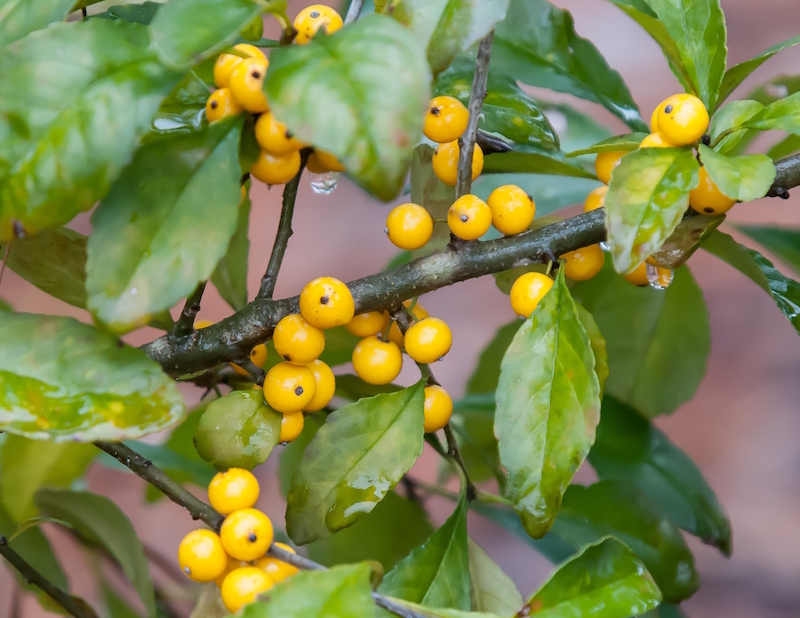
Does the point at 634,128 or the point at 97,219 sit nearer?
the point at 97,219

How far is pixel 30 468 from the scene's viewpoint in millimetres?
685

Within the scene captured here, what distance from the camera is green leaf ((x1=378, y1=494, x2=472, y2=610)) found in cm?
42

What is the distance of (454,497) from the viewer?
660 millimetres

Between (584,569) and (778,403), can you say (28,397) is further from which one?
(778,403)

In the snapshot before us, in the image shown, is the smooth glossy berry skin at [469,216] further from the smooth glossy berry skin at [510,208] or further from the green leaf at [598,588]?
the green leaf at [598,588]

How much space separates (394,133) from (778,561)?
980mm

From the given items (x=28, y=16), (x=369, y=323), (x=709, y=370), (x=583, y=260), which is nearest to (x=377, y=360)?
(x=369, y=323)

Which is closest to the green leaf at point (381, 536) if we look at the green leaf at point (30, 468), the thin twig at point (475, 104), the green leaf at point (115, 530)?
the green leaf at point (115, 530)

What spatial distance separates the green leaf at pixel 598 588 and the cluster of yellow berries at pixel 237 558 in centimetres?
13

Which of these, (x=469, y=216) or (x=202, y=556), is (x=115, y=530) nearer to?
(x=202, y=556)

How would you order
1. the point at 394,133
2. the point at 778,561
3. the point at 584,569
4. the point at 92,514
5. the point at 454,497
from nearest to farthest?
the point at 394,133
the point at 584,569
the point at 92,514
the point at 454,497
the point at 778,561

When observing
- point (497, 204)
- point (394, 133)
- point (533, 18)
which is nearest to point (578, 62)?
point (533, 18)

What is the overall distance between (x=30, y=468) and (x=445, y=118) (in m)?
0.55

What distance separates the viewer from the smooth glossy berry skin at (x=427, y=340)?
1.22ft
